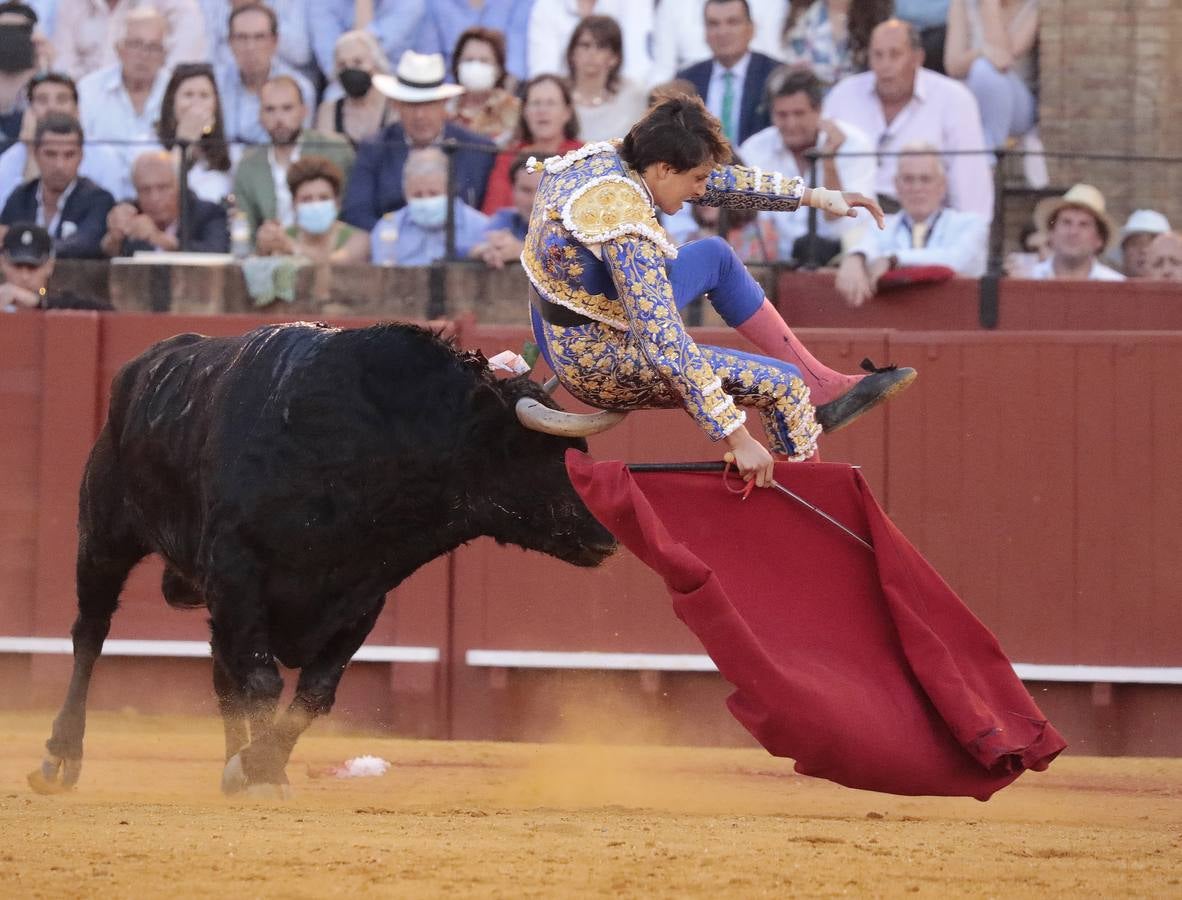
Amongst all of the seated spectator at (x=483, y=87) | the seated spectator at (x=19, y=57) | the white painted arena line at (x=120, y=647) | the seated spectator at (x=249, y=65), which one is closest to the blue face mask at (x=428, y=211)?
the seated spectator at (x=483, y=87)

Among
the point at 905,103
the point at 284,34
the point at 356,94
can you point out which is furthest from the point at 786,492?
the point at 284,34

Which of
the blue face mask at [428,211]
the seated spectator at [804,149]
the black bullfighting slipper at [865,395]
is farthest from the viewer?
the blue face mask at [428,211]

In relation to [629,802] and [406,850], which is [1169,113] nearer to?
[629,802]

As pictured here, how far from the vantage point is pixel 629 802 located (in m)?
6.27

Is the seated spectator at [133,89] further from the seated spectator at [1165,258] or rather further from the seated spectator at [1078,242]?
the seated spectator at [1165,258]

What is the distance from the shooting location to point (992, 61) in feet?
30.5

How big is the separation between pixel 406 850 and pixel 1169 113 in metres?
7.18

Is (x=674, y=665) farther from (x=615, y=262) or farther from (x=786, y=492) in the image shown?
(x=615, y=262)

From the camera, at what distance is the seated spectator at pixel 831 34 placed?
30.1 feet

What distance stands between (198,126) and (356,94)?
2.47ft

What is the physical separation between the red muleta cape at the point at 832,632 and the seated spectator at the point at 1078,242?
3962mm

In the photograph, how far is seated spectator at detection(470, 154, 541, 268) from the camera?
8516mm

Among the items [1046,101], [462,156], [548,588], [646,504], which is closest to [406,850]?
[646,504]

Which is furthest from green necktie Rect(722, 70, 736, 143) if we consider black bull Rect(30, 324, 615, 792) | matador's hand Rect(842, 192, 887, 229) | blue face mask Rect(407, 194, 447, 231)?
matador's hand Rect(842, 192, 887, 229)
